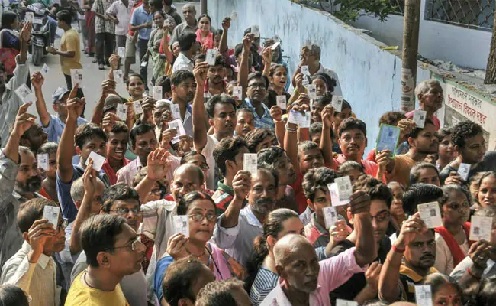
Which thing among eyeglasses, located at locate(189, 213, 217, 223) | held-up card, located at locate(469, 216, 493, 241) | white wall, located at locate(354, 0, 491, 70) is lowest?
white wall, located at locate(354, 0, 491, 70)

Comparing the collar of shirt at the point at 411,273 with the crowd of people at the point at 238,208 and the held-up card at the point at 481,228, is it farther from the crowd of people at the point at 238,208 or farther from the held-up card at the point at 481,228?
the held-up card at the point at 481,228

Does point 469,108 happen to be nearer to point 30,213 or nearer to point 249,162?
point 249,162

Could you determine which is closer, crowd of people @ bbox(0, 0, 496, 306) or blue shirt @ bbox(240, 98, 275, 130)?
crowd of people @ bbox(0, 0, 496, 306)

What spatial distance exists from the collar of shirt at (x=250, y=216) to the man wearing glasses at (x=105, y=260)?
4.64 ft

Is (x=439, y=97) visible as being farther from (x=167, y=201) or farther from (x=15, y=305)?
(x=15, y=305)

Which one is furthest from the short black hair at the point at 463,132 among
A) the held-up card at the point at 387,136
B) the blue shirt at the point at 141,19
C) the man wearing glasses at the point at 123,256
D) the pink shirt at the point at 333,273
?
the blue shirt at the point at 141,19

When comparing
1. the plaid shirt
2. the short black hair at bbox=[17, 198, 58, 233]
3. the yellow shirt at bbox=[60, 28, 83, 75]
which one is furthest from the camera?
the plaid shirt

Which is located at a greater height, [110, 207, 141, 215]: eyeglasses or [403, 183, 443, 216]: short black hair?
[110, 207, 141, 215]: eyeglasses

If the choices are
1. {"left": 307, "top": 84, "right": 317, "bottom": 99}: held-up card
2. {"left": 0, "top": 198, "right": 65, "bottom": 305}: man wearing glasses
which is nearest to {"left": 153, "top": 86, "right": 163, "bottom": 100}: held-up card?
{"left": 307, "top": 84, "right": 317, "bottom": 99}: held-up card

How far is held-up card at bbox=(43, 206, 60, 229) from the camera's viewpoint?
6277mm

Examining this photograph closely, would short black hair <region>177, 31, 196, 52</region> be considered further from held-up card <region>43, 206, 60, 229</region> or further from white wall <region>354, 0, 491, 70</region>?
held-up card <region>43, 206, 60, 229</region>

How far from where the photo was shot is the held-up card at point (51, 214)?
6.28m

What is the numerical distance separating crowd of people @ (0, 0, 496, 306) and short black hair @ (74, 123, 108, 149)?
0.02 m

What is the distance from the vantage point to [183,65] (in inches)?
512
